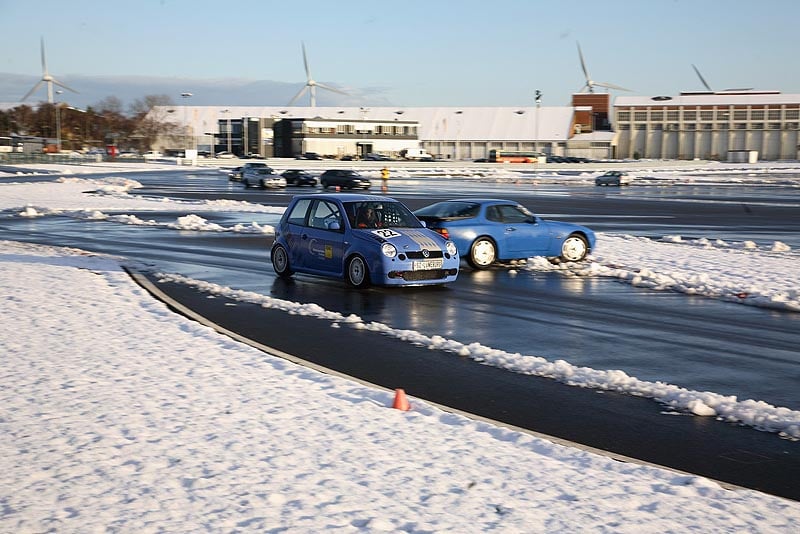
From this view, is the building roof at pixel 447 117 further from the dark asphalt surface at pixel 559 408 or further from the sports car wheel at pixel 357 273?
the dark asphalt surface at pixel 559 408

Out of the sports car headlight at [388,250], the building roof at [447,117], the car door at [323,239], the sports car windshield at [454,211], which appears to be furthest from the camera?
the building roof at [447,117]

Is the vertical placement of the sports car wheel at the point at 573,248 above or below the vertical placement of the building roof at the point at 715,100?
below

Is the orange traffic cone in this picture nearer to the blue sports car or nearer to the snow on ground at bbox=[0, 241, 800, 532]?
the snow on ground at bbox=[0, 241, 800, 532]

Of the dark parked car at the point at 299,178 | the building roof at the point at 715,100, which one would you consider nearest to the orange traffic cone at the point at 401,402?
the dark parked car at the point at 299,178

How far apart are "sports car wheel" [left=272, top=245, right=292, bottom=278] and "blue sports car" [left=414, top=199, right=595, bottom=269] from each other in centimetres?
313

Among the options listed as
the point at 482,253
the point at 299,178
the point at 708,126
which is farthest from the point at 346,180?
the point at 708,126

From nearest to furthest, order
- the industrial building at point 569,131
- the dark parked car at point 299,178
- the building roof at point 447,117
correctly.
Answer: the dark parked car at point 299,178, the industrial building at point 569,131, the building roof at point 447,117

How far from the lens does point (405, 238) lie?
1477 centimetres

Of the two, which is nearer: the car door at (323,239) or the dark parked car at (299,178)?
the car door at (323,239)

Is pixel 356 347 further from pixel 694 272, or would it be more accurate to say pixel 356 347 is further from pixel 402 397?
pixel 694 272

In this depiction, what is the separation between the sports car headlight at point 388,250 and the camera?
14.4m

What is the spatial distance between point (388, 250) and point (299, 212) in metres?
2.49

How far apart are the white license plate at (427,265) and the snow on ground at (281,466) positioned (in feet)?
18.8

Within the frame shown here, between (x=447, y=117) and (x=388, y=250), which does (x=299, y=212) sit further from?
(x=447, y=117)
